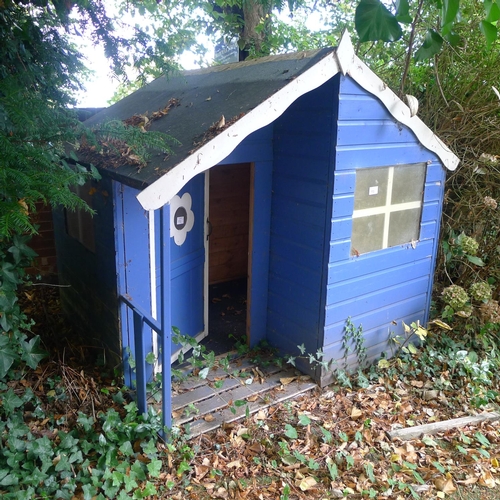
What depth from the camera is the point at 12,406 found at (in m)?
3.44

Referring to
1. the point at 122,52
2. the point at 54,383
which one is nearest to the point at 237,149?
the point at 122,52

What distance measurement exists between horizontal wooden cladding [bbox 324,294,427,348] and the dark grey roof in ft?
7.14

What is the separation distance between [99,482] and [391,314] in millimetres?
3261

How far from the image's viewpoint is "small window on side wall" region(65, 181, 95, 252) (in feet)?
13.7

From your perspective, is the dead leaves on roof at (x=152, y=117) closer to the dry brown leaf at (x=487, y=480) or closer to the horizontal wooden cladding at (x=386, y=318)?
the horizontal wooden cladding at (x=386, y=318)

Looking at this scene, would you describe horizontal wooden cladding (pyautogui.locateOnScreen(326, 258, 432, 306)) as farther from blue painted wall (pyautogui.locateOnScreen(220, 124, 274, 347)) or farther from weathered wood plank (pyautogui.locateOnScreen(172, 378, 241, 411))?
weathered wood plank (pyautogui.locateOnScreen(172, 378, 241, 411))

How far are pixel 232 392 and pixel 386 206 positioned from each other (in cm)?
232

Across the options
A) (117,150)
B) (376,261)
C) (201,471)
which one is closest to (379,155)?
(376,261)

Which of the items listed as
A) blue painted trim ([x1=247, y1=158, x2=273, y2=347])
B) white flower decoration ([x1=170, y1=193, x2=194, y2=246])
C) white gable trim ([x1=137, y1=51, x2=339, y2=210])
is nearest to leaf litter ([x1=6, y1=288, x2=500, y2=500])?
blue painted trim ([x1=247, y1=158, x2=273, y2=347])

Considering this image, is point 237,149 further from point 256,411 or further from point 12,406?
point 12,406

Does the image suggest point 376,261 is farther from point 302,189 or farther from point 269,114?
point 269,114

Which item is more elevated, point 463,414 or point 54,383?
point 54,383

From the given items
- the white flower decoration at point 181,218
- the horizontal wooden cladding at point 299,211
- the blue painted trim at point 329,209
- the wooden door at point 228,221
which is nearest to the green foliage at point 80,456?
the white flower decoration at point 181,218

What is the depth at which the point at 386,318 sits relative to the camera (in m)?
4.95
